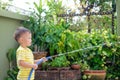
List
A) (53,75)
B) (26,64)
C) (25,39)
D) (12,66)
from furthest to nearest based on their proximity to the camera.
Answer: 1. (12,66)
2. (53,75)
3. (25,39)
4. (26,64)

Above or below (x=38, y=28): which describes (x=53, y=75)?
below

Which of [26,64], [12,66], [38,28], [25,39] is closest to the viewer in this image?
[26,64]

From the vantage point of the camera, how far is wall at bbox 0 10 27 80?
5332mm

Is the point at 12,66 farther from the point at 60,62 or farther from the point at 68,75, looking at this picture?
the point at 68,75

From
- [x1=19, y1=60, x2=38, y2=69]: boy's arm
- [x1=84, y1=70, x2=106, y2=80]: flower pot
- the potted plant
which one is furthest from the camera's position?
the potted plant

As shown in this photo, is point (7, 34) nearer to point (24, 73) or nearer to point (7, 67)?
point (7, 67)

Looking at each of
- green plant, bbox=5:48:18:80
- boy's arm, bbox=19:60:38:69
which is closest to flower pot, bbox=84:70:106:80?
green plant, bbox=5:48:18:80

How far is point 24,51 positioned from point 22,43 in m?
0.10

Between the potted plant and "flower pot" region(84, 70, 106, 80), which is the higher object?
the potted plant

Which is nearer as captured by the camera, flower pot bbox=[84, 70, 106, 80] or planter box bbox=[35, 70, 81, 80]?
planter box bbox=[35, 70, 81, 80]

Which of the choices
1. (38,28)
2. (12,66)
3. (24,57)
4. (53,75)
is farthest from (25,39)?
(38,28)

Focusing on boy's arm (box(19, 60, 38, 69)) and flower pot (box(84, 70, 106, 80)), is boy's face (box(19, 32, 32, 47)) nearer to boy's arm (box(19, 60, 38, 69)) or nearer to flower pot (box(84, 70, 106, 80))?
boy's arm (box(19, 60, 38, 69))

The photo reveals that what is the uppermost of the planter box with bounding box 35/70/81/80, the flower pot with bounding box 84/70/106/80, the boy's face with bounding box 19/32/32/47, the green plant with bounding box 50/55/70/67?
the boy's face with bounding box 19/32/32/47

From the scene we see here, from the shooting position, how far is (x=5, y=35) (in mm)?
5492
